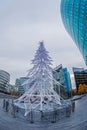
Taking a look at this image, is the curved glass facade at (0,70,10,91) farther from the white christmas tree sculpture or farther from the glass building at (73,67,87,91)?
the white christmas tree sculpture

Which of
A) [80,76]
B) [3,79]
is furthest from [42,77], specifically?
[3,79]

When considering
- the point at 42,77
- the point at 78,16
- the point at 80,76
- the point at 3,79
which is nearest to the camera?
the point at 42,77

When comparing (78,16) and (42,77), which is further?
(78,16)

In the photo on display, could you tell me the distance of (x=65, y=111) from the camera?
17.0 meters

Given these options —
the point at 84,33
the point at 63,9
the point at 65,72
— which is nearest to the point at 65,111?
the point at 84,33

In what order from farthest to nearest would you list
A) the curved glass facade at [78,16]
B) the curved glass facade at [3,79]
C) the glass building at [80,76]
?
1. the curved glass facade at [3,79]
2. the glass building at [80,76]
3. the curved glass facade at [78,16]

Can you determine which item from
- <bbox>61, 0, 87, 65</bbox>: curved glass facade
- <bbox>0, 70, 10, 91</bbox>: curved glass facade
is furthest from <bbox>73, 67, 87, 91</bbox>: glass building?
<bbox>0, 70, 10, 91</bbox>: curved glass facade

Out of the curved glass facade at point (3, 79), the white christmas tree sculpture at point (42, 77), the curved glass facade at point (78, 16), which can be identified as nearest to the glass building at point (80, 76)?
the curved glass facade at point (78, 16)

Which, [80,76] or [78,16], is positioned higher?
[78,16]

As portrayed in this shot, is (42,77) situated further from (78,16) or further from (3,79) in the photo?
(3,79)

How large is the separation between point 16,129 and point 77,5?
43.8 metres

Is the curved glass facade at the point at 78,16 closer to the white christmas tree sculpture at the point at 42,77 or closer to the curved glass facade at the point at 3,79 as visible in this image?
the white christmas tree sculpture at the point at 42,77

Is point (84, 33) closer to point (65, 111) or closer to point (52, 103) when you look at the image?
point (52, 103)

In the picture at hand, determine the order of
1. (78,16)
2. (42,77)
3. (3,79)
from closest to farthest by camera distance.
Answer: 1. (42,77)
2. (78,16)
3. (3,79)
